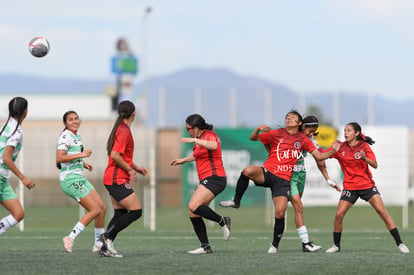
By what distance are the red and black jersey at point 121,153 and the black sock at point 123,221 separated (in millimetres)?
455

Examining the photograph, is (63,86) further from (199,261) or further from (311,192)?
(199,261)

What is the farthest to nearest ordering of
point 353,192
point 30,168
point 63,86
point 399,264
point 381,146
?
1. point 63,86
2. point 30,168
3. point 381,146
4. point 353,192
5. point 399,264

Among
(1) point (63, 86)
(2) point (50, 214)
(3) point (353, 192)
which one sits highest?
(1) point (63, 86)

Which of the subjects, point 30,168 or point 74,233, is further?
point 30,168

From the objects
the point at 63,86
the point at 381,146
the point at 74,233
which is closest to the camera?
the point at 74,233

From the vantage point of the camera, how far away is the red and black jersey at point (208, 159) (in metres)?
12.0

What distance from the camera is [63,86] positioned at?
102 m

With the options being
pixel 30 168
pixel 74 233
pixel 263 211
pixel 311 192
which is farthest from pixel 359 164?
pixel 30 168

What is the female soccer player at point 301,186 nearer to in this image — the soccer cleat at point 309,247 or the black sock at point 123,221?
the soccer cleat at point 309,247

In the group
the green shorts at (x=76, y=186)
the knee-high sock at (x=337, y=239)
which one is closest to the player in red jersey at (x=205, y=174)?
the green shorts at (x=76, y=186)

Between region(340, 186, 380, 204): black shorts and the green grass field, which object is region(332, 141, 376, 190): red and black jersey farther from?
the green grass field

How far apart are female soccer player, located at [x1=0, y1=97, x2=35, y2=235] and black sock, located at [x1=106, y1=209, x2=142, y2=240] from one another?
1334mm

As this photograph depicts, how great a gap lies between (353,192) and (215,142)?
2.29 m

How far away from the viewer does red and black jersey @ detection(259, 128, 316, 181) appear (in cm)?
1220
